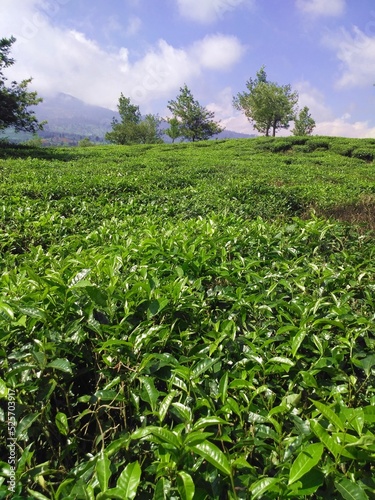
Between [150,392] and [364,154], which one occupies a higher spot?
[364,154]

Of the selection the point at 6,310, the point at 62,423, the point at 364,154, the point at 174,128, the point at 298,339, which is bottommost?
the point at 62,423

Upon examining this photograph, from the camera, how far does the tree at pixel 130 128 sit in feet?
173

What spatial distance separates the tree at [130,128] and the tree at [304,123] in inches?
913

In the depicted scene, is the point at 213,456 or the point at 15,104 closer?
the point at 213,456

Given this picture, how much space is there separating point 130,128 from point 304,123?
1124 inches

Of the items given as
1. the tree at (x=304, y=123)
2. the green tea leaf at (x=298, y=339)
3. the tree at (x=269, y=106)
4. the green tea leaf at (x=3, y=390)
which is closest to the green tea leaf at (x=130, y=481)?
the green tea leaf at (x=3, y=390)

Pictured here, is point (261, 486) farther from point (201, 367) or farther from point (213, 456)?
point (201, 367)

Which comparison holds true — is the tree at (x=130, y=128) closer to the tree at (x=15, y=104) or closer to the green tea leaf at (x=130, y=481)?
the tree at (x=15, y=104)

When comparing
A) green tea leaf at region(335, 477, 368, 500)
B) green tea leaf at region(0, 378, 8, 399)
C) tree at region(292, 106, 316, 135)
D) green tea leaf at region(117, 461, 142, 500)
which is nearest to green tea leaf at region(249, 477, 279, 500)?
green tea leaf at region(335, 477, 368, 500)

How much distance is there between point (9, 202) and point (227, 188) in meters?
3.59

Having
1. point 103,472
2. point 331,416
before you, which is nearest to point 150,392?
point 103,472

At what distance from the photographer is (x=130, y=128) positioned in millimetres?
52812

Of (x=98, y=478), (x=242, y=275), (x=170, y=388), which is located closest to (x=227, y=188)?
(x=242, y=275)

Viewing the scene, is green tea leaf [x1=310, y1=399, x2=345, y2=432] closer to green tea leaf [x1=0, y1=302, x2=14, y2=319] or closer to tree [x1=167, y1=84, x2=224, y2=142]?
green tea leaf [x1=0, y1=302, x2=14, y2=319]
